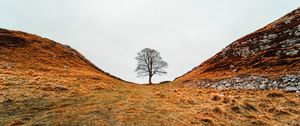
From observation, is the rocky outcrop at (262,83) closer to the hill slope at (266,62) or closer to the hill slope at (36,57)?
the hill slope at (266,62)

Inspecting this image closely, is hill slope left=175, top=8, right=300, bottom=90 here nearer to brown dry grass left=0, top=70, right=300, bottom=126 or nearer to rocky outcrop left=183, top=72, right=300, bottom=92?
rocky outcrop left=183, top=72, right=300, bottom=92

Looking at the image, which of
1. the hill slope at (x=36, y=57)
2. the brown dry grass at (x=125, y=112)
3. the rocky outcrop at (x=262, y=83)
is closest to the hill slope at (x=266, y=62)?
the rocky outcrop at (x=262, y=83)

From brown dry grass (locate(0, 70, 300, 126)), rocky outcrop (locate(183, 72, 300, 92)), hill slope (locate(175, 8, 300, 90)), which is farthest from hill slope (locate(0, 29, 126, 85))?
hill slope (locate(175, 8, 300, 90))

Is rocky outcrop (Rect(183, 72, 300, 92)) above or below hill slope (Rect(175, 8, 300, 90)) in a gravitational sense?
below

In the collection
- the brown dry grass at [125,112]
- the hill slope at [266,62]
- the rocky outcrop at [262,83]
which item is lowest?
the brown dry grass at [125,112]

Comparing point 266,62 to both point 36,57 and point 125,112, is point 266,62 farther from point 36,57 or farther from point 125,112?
point 36,57

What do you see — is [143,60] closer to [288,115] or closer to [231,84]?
[231,84]

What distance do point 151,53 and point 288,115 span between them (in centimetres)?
7653

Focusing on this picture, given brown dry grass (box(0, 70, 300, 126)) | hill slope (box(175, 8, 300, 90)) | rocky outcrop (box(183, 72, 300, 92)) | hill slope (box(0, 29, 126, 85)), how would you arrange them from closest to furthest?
1. brown dry grass (box(0, 70, 300, 126))
2. rocky outcrop (box(183, 72, 300, 92))
3. hill slope (box(175, 8, 300, 90))
4. hill slope (box(0, 29, 126, 85))

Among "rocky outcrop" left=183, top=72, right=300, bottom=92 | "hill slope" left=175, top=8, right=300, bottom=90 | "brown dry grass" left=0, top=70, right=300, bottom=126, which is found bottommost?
"brown dry grass" left=0, top=70, right=300, bottom=126

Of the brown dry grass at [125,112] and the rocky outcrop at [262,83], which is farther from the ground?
the rocky outcrop at [262,83]

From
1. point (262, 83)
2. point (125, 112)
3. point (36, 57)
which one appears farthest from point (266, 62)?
point (36, 57)

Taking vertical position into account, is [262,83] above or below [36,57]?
below

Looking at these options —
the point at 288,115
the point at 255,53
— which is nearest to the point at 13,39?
the point at 255,53
